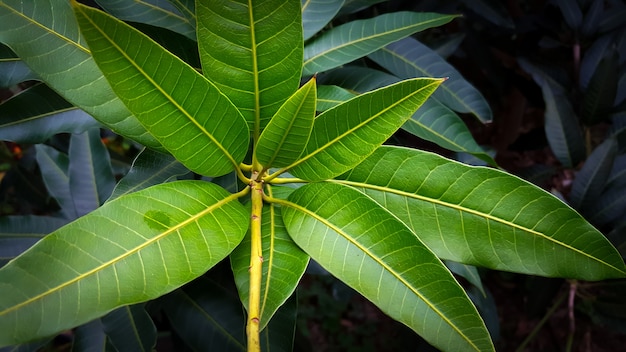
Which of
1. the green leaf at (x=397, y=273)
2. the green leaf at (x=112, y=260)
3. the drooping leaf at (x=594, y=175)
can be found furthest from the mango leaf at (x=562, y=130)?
the green leaf at (x=112, y=260)

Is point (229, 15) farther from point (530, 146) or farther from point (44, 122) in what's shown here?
point (530, 146)

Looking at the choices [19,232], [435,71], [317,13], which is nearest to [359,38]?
[317,13]

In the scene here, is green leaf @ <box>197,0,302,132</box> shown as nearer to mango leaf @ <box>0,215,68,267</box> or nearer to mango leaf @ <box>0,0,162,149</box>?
mango leaf @ <box>0,0,162,149</box>

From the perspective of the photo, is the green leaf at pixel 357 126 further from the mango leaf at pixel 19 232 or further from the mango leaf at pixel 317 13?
the mango leaf at pixel 19 232

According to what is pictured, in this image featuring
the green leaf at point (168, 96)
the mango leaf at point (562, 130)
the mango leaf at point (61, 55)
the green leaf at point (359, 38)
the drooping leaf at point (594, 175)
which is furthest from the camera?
the mango leaf at point (562, 130)

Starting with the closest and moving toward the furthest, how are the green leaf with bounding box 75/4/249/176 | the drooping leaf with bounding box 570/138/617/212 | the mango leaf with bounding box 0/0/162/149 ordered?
the green leaf with bounding box 75/4/249/176 < the mango leaf with bounding box 0/0/162/149 < the drooping leaf with bounding box 570/138/617/212

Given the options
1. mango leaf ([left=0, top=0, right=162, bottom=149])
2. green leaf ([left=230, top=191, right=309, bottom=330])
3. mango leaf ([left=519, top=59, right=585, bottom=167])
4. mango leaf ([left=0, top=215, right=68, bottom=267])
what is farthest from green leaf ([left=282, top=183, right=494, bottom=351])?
mango leaf ([left=519, top=59, right=585, bottom=167])
